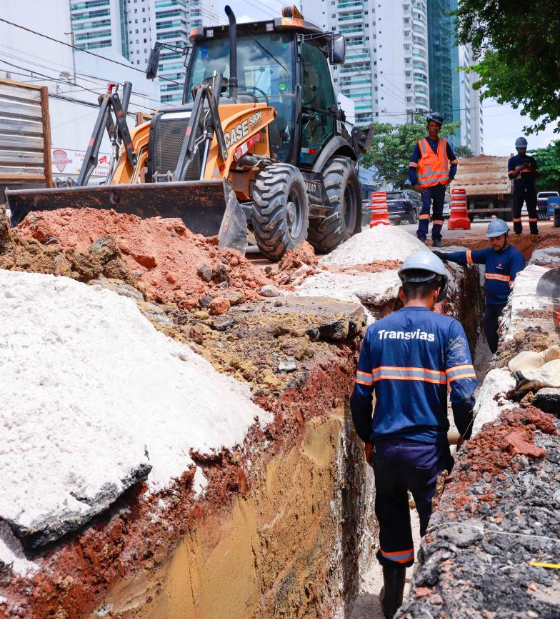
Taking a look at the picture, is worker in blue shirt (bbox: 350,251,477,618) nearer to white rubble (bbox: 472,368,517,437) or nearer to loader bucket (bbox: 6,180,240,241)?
white rubble (bbox: 472,368,517,437)

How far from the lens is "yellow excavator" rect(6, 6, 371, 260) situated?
8.23 m

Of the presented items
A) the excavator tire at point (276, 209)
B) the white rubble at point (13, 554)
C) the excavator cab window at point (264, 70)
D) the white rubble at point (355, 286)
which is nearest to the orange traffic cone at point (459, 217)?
the excavator cab window at point (264, 70)

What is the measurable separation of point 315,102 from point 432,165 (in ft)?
6.69

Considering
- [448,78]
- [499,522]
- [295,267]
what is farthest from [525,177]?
[448,78]

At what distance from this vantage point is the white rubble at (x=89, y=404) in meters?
3.15

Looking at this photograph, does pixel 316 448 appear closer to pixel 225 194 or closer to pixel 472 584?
pixel 472 584

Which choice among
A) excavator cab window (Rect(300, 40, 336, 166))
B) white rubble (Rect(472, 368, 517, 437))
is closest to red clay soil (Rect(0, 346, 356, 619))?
white rubble (Rect(472, 368, 517, 437))

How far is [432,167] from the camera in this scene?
11.1m

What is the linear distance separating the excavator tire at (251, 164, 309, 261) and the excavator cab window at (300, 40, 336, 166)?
1.44 m

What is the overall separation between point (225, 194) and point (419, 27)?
366ft

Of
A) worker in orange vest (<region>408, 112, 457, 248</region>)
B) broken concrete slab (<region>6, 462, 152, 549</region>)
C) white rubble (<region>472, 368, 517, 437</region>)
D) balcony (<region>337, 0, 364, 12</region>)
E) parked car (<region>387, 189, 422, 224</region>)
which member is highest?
balcony (<region>337, 0, 364, 12</region>)

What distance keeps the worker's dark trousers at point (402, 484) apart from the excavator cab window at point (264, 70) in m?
6.52

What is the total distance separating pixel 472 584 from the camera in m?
2.60

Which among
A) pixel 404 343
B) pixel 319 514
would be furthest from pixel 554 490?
pixel 319 514
